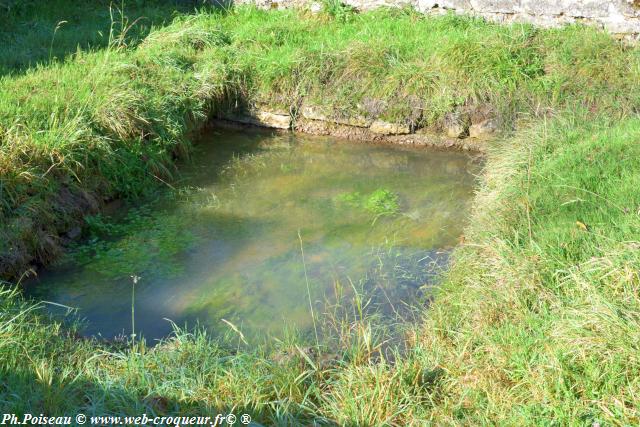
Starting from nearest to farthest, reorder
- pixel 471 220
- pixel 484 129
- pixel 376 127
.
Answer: pixel 471 220 → pixel 484 129 → pixel 376 127

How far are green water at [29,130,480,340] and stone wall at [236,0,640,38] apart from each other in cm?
210

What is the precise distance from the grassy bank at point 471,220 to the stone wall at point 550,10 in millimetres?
202

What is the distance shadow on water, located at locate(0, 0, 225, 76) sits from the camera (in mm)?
7922

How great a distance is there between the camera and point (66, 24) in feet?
30.0

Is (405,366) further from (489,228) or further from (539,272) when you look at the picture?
(489,228)

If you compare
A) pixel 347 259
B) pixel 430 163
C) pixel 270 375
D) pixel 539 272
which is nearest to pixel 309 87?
pixel 430 163

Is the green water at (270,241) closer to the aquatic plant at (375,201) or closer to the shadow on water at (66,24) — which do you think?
the aquatic plant at (375,201)

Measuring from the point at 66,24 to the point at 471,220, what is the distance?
19.3 ft

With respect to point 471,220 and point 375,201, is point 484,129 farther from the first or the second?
point 471,220

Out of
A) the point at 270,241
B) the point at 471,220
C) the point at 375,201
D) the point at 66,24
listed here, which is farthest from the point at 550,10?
the point at 66,24

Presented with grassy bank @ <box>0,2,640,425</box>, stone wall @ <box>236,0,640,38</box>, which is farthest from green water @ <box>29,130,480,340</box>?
A: stone wall @ <box>236,0,640,38</box>

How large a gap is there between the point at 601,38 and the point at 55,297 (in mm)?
5606

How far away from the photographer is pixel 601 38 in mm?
7719

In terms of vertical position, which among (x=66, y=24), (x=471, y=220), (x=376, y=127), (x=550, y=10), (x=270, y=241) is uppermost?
(x=550, y=10)
